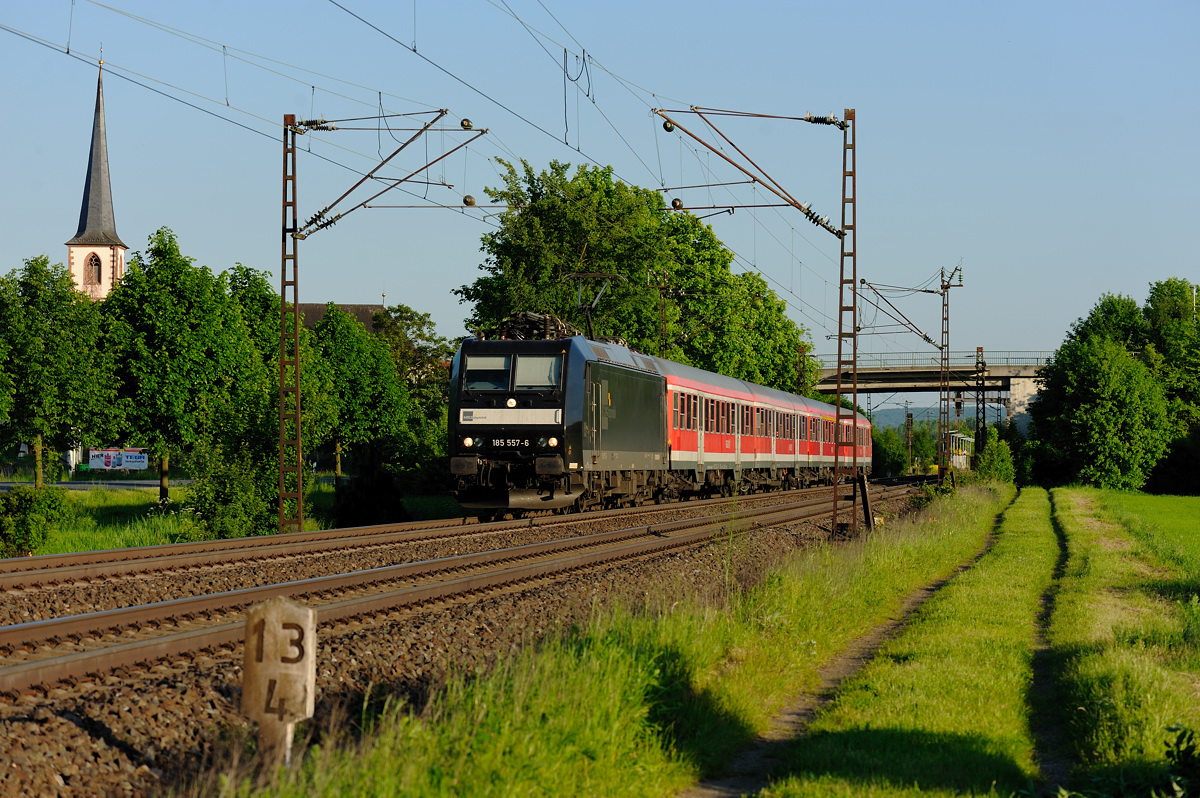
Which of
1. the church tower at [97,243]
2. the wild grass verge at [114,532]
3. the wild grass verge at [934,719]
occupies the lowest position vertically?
the wild grass verge at [934,719]

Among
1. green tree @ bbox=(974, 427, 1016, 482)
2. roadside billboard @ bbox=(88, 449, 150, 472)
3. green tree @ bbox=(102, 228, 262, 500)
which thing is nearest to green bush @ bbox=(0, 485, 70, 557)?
green tree @ bbox=(102, 228, 262, 500)

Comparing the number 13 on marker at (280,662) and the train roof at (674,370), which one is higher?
the train roof at (674,370)

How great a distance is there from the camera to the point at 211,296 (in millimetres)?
39031

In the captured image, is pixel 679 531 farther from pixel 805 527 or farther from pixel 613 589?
pixel 613 589

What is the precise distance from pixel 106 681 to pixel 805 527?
1772cm

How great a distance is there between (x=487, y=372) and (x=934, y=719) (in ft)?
55.1

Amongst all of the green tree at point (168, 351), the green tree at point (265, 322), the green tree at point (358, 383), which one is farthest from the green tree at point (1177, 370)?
the green tree at point (168, 351)

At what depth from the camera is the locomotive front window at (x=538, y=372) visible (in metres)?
23.2

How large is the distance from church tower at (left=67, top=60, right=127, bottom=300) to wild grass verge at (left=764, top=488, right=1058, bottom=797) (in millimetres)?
91980

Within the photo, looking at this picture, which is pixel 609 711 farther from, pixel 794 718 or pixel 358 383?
pixel 358 383

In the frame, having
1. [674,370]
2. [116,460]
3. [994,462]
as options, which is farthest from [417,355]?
[674,370]

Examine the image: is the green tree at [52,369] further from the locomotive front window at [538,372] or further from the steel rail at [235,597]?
the steel rail at [235,597]

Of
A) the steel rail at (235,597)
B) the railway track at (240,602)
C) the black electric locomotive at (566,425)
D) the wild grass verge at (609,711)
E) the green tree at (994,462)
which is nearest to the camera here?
the wild grass verge at (609,711)

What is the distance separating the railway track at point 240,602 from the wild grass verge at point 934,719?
3.44 m
